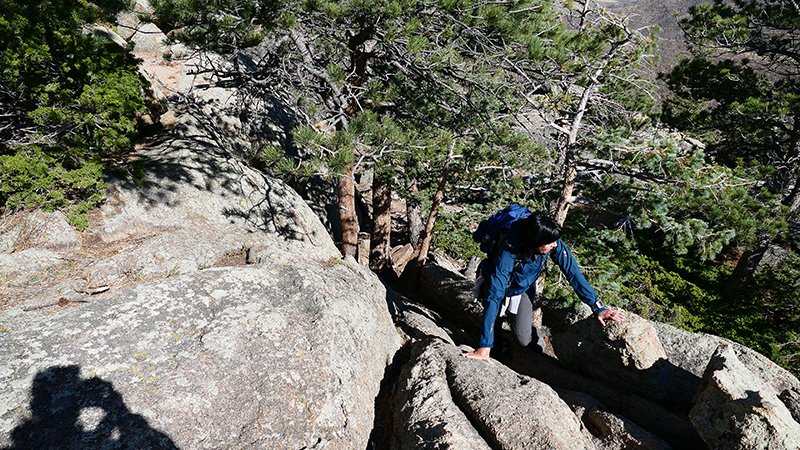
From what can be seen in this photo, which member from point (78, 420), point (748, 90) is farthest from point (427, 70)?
point (748, 90)

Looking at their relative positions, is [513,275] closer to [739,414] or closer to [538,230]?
[538,230]

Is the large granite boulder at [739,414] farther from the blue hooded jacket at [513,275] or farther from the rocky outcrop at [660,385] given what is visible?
the blue hooded jacket at [513,275]

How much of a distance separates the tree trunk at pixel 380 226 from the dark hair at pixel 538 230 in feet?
15.3

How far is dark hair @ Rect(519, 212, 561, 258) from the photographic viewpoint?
3318 mm

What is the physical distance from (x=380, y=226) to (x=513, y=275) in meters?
4.82

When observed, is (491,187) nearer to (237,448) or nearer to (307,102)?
(307,102)

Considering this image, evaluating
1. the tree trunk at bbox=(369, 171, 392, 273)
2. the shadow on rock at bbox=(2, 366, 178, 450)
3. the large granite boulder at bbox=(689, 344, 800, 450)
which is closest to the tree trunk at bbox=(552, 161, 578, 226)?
the large granite boulder at bbox=(689, 344, 800, 450)

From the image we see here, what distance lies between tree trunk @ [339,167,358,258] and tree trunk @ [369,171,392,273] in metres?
1.48

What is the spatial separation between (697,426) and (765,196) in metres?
6.09

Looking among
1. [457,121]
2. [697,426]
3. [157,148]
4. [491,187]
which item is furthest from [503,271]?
[157,148]

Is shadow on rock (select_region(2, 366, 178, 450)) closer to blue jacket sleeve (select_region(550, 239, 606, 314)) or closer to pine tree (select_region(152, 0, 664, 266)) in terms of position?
pine tree (select_region(152, 0, 664, 266))

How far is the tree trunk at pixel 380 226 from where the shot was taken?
26.2 feet

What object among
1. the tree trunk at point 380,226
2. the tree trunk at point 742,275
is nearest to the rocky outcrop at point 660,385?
the tree trunk at point 380,226

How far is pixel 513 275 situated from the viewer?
391 cm
